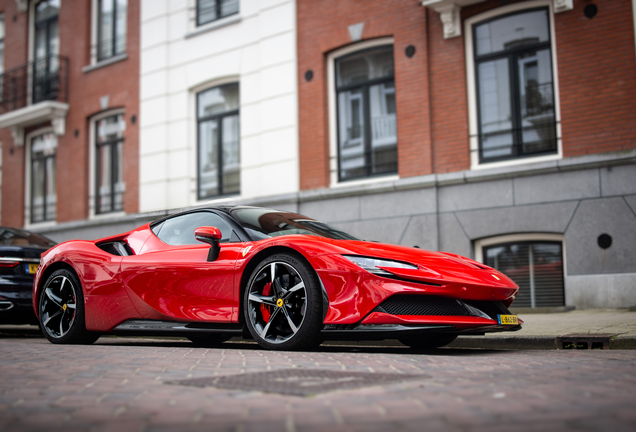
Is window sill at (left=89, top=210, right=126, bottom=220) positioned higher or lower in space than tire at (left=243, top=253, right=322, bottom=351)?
higher

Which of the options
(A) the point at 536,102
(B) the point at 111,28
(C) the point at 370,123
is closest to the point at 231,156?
(C) the point at 370,123

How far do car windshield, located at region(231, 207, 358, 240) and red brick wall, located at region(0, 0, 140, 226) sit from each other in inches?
411

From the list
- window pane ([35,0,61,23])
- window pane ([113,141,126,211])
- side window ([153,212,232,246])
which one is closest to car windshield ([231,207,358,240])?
side window ([153,212,232,246])

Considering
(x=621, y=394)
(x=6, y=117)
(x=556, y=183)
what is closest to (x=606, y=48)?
(x=556, y=183)

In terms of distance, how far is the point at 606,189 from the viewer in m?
9.73

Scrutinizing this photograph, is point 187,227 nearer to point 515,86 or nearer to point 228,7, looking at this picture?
point 515,86

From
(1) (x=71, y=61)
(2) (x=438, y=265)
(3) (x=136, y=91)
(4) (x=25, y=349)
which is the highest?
(1) (x=71, y=61)

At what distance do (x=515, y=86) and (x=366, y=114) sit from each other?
2.83m

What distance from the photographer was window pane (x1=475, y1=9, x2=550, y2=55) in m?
10.9

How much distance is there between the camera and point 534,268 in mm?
10578

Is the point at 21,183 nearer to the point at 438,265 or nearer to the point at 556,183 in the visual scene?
the point at 556,183

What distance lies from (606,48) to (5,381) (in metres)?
9.39

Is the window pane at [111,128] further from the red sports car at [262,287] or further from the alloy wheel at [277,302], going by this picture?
the alloy wheel at [277,302]

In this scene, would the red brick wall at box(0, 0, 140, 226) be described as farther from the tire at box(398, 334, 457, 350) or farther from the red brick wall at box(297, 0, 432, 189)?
the tire at box(398, 334, 457, 350)
